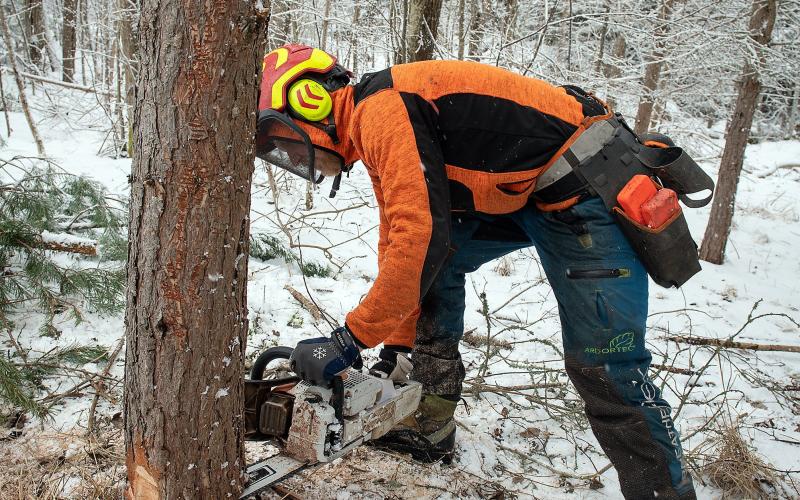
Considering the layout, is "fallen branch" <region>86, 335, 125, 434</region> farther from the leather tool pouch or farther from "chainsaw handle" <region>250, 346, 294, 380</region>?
the leather tool pouch

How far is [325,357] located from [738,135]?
708cm

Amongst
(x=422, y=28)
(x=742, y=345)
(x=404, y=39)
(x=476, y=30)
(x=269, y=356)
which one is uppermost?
(x=476, y=30)

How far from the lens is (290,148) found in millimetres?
2018

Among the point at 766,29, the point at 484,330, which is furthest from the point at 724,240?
the point at 484,330

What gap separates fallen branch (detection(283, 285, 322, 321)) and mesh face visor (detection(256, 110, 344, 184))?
1.45 m

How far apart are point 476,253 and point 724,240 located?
6214 mm

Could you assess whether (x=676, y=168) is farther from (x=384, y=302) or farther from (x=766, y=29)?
(x=766, y=29)

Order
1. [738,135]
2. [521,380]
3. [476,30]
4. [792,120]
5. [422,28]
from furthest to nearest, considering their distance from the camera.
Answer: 1. [792,120]
2. [476,30]
3. [738,135]
4. [422,28]
5. [521,380]

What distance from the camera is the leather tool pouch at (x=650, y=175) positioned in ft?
6.23

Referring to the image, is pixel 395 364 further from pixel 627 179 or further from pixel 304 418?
pixel 627 179

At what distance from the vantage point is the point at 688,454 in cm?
244

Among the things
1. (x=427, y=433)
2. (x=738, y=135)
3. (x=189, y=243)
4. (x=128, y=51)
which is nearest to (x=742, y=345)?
(x=427, y=433)

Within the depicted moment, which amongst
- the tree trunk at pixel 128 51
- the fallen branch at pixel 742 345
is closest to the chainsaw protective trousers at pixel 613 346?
the fallen branch at pixel 742 345

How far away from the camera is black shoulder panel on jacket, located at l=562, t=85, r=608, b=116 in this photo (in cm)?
208
